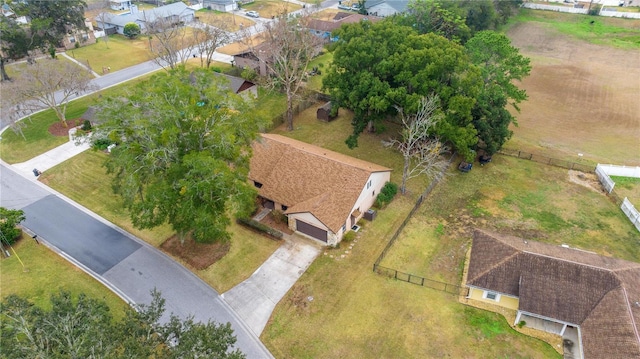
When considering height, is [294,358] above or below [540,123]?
below

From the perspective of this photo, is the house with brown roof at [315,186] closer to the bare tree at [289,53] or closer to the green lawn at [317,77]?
the bare tree at [289,53]

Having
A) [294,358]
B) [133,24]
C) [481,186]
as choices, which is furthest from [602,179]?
[133,24]

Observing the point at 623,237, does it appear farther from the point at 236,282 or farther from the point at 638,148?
the point at 236,282

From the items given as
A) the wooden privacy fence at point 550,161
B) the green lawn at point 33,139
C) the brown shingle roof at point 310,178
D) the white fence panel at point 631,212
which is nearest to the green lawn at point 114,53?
the green lawn at point 33,139

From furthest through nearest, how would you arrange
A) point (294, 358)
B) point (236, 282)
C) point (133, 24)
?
1. point (133, 24)
2. point (236, 282)
3. point (294, 358)

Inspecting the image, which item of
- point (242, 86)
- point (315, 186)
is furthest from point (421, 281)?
point (242, 86)

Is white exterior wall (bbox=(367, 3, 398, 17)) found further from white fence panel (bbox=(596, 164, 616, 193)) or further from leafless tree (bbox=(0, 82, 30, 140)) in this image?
leafless tree (bbox=(0, 82, 30, 140))
